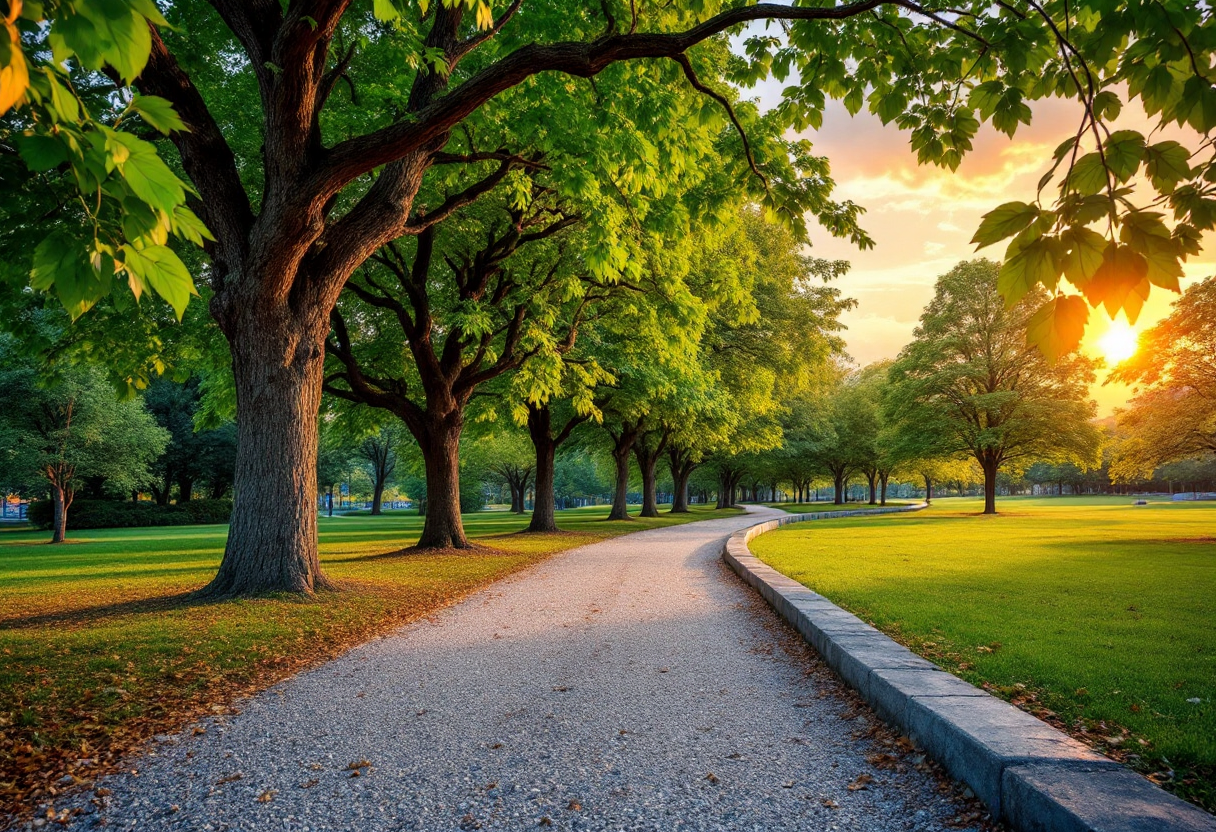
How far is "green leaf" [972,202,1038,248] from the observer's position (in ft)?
6.28

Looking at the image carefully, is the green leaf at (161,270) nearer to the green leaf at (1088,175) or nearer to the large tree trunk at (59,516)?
the green leaf at (1088,175)

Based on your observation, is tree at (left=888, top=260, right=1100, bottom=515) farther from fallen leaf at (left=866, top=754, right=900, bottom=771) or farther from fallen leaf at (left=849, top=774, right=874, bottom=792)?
fallen leaf at (left=849, top=774, right=874, bottom=792)

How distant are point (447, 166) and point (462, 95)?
4.38 meters

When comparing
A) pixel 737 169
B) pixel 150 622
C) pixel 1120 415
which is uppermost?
pixel 737 169

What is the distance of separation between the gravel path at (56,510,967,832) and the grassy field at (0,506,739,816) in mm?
403

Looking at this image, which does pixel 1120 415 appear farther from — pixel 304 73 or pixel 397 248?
pixel 304 73

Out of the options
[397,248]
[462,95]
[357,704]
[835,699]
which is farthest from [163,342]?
[835,699]

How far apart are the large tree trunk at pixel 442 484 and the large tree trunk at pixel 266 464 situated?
6.69m

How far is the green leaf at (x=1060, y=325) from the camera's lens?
71.0 inches

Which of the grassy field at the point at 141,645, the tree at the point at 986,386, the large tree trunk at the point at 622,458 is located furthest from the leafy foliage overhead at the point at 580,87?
the tree at the point at 986,386

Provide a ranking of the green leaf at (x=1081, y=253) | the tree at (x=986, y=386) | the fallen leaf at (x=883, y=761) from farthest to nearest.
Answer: the tree at (x=986, y=386), the fallen leaf at (x=883, y=761), the green leaf at (x=1081, y=253)

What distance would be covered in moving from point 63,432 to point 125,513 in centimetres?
1437

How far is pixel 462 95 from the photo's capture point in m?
6.09

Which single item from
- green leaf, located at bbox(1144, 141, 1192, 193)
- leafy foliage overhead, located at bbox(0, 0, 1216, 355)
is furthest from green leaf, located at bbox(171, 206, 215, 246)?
green leaf, located at bbox(1144, 141, 1192, 193)
